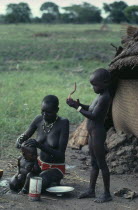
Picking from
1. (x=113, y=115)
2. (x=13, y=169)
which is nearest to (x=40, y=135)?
(x=13, y=169)

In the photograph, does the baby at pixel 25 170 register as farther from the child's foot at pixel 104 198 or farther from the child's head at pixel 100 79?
the child's head at pixel 100 79

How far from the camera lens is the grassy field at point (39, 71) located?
8789mm

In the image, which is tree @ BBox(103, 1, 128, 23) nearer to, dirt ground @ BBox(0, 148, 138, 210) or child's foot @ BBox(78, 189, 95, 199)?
dirt ground @ BBox(0, 148, 138, 210)

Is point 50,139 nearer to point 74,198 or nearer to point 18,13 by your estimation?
point 74,198

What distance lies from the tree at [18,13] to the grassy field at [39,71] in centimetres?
2298

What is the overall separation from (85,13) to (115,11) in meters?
4.53

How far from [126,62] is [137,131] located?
0.95m

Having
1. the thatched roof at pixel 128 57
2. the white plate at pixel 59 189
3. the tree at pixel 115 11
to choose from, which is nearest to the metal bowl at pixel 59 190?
the white plate at pixel 59 189

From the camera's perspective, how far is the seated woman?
4.54 metres

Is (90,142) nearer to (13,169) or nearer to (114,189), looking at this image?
(114,189)

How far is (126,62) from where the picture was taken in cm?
549

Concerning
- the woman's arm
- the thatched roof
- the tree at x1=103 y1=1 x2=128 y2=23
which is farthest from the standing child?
the tree at x1=103 y1=1 x2=128 y2=23

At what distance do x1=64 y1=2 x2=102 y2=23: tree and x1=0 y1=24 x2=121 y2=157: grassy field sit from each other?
109 ft

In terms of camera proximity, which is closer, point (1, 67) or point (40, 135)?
point (40, 135)
